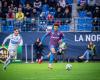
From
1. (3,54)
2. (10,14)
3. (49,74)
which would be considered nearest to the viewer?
(49,74)

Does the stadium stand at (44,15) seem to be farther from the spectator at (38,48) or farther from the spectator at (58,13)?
the spectator at (38,48)

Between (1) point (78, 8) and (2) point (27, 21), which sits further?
→ (1) point (78, 8)

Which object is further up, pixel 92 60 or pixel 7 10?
pixel 7 10

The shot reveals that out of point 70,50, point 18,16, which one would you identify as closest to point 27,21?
point 18,16

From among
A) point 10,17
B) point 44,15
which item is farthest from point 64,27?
point 10,17

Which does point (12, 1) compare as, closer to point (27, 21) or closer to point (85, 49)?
point (27, 21)

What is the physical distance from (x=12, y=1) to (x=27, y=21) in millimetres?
2484

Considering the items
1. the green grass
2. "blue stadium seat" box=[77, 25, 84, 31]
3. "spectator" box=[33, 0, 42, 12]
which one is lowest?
the green grass

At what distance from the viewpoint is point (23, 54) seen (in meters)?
30.9

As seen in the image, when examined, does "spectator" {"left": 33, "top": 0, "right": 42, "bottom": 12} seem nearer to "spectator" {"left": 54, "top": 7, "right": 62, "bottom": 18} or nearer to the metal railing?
"spectator" {"left": 54, "top": 7, "right": 62, "bottom": 18}

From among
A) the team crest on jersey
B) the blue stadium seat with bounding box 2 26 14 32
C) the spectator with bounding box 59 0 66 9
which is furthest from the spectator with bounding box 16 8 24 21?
the spectator with bounding box 59 0 66 9

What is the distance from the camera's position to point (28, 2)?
32062mm

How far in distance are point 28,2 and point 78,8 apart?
10.6 feet

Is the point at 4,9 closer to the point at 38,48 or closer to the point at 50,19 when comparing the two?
the point at 50,19
